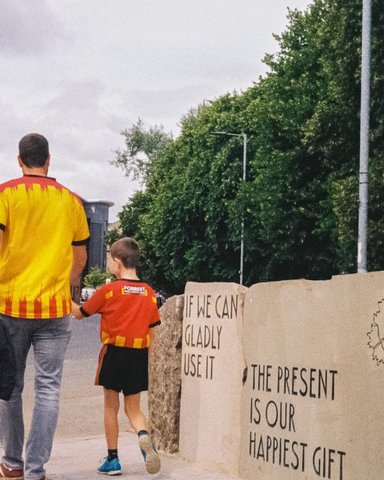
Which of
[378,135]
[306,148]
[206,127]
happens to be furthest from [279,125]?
[206,127]

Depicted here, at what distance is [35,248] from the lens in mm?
4363

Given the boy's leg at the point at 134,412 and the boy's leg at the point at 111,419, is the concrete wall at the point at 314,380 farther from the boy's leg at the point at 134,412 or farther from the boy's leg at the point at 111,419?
the boy's leg at the point at 111,419

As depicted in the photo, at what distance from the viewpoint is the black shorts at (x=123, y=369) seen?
507 cm

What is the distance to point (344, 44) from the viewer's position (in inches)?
895

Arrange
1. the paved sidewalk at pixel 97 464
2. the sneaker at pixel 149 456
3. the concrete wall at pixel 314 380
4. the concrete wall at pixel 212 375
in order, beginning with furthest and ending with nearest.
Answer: the concrete wall at pixel 212 375 < the paved sidewalk at pixel 97 464 < the sneaker at pixel 149 456 < the concrete wall at pixel 314 380

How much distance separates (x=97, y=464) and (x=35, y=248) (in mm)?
1906

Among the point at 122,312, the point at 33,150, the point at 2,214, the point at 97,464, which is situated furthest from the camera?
the point at 97,464

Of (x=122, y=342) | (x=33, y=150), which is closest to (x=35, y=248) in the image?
(x=33, y=150)

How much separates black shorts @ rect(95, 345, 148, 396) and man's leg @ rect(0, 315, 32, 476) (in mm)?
806

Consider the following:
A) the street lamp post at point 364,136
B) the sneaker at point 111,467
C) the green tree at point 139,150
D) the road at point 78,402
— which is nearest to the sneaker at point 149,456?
the sneaker at point 111,467

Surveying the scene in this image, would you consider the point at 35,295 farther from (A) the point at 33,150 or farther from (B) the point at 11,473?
(B) the point at 11,473

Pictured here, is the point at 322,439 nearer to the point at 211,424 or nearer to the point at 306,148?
the point at 211,424

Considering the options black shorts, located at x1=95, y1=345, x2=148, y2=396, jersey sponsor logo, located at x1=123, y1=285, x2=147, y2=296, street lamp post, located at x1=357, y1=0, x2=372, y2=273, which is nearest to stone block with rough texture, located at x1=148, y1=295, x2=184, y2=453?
black shorts, located at x1=95, y1=345, x2=148, y2=396

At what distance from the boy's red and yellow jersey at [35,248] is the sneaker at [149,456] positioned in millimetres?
1004
